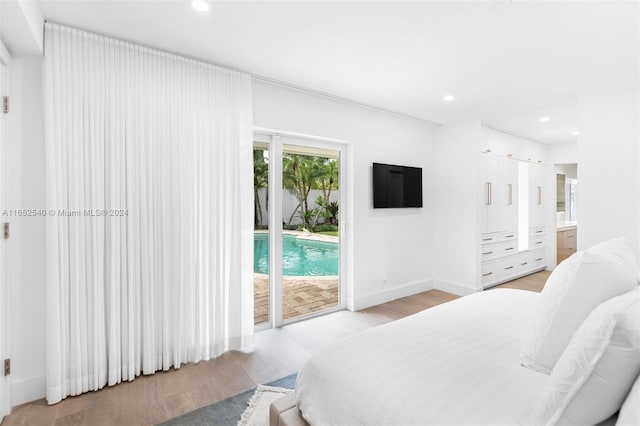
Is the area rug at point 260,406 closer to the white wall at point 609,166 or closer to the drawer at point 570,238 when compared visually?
the white wall at point 609,166

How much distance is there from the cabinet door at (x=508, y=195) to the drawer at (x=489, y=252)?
322 millimetres

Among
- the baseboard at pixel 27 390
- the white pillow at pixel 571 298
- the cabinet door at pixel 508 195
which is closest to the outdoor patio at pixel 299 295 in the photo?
the baseboard at pixel 27 390

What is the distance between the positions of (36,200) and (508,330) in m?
3.09

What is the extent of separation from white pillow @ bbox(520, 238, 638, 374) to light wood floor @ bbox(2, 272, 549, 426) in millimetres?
1861

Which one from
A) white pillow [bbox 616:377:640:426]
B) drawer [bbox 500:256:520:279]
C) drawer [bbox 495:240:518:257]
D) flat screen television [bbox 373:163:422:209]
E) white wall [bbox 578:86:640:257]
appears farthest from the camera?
drawer [bbox 500:256:520:279]

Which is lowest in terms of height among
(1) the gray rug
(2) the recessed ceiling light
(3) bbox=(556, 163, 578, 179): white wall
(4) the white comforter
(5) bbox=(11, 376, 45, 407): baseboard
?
(1) the gray rug

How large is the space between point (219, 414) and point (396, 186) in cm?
330

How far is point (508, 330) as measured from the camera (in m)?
1.65

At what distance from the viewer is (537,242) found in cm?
580

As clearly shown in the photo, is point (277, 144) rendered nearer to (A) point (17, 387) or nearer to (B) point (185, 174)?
(B) point (185, 174)

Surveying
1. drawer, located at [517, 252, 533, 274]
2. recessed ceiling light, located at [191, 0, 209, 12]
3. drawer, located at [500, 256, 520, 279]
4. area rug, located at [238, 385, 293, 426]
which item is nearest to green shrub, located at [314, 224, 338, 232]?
area rug, located at [238, 385, 293, 426]

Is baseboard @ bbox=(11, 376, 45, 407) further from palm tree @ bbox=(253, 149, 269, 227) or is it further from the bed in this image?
palm tree @ bbox=(253, 149, 269, 227)

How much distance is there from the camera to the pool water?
3.39 m

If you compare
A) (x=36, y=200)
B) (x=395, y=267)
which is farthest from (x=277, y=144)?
(x=395, y=267)
